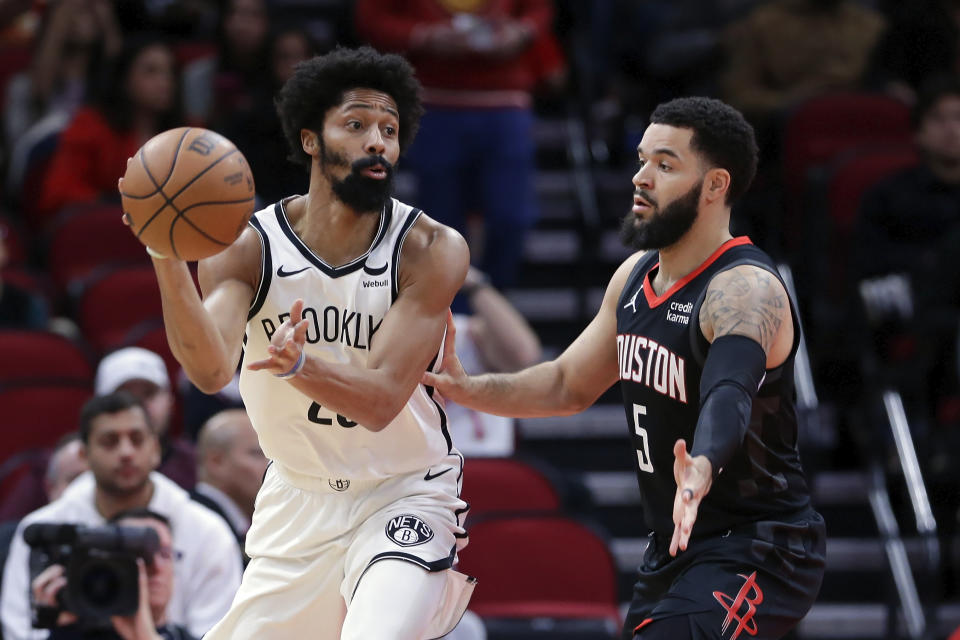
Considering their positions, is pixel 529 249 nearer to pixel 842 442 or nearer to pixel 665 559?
pixel 842 442

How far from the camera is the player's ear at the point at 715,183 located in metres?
4.50

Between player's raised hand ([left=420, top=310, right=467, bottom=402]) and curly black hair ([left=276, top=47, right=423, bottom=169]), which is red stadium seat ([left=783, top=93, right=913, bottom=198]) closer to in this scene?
player's raised hand ([left=420, top=310, right=467, bottom=402])

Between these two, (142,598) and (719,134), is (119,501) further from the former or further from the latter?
(719,134)

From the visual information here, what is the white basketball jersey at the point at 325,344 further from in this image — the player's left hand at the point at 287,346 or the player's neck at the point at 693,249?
the player's neck at the point at 693,249

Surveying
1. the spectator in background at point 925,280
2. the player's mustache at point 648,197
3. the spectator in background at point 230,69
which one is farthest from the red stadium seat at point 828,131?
the player's mustache at point 648,197

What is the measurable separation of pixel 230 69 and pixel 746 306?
6.32 m

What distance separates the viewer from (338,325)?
455 centimetres

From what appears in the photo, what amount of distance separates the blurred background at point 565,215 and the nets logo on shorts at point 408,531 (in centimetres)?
207

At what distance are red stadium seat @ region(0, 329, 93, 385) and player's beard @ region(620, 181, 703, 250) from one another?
421 centimetres

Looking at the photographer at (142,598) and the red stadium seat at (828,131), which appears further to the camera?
the red stadium seat at (828,131)

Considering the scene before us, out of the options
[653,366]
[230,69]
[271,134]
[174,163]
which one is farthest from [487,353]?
[174,163]

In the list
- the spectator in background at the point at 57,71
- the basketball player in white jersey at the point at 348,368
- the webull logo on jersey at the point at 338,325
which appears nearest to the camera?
the basketball player in white jersey at the point at 348,368

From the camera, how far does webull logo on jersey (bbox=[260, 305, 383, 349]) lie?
4.54 meters

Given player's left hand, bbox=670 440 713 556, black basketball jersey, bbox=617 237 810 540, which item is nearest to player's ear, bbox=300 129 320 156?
black basketball jersey, bbox=617 237 810 540
